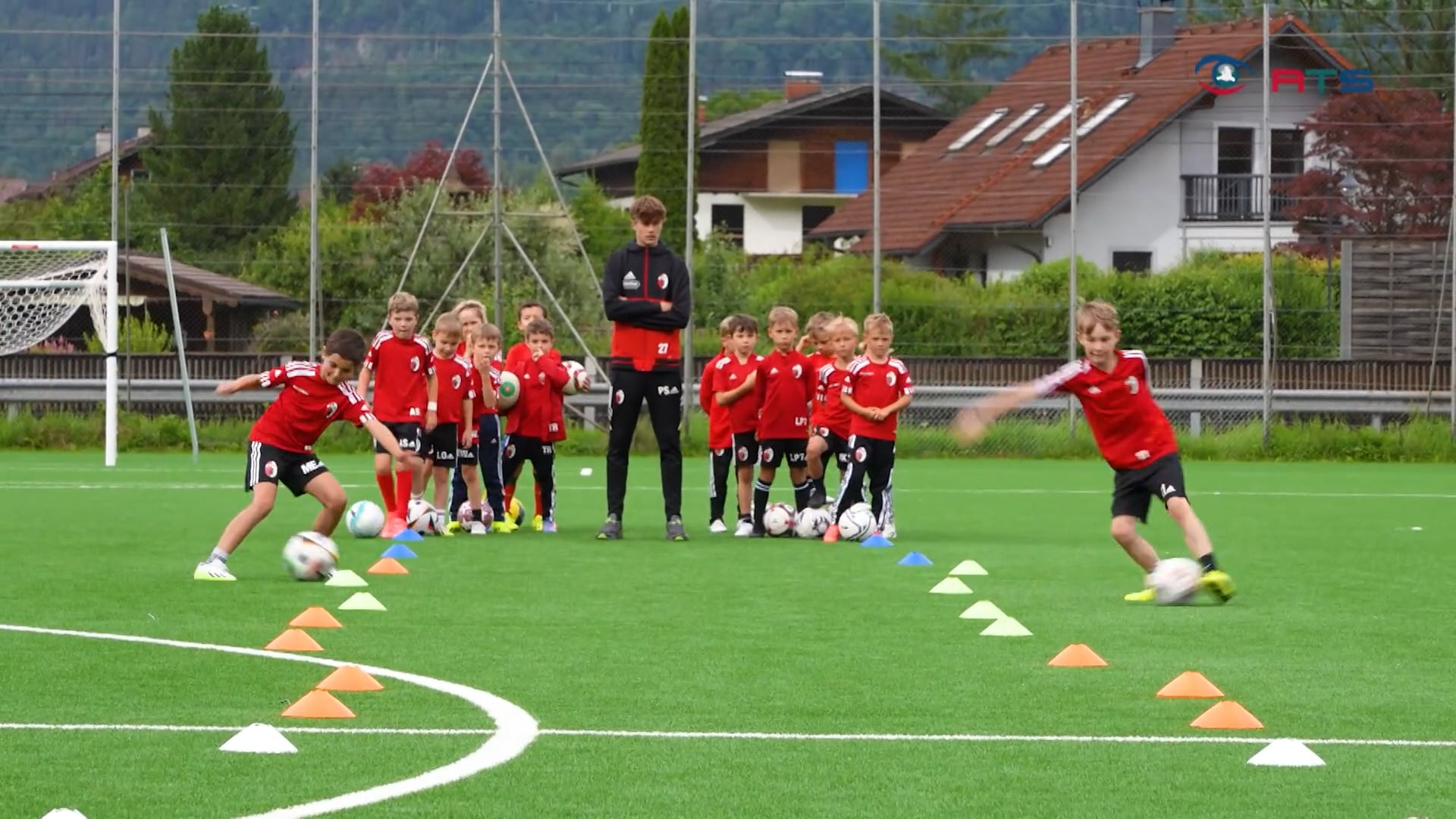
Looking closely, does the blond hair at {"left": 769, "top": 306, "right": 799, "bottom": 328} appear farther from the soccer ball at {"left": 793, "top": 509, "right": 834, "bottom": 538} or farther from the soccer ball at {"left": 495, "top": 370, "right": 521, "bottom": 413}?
the soccer ball at {"left": 495, "top": 370, "right": 521, "bottom": 413}

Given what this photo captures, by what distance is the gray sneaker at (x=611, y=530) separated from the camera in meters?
14.5

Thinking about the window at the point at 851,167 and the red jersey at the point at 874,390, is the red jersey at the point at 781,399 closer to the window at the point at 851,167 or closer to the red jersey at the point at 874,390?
the red jersey at the point at 874,390

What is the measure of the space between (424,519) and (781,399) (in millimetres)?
2627

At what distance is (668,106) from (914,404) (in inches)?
245

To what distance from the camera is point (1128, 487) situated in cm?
1079

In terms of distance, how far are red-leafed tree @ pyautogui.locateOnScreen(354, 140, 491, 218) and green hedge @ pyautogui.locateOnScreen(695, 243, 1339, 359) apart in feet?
16.3

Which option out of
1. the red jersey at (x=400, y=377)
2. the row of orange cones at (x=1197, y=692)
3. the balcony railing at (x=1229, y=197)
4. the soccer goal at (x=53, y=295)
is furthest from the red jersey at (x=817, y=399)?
the balcony railing at (x=1229, y=197)

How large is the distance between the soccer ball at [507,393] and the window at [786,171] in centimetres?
2191

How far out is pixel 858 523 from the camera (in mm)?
14992

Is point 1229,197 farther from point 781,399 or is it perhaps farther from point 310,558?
point 310,558

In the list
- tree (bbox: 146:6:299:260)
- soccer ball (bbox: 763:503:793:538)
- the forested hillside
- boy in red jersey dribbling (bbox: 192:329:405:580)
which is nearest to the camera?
boy in red jersey dribbling (bbox: 192:329:405:580)

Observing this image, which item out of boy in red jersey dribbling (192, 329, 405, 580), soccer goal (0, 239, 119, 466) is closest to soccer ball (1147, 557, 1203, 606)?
boy in red jersey dribbling (192, 329, 405, 580)

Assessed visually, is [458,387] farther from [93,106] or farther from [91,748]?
[93,106]

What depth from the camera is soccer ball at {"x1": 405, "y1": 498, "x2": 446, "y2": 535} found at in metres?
15.1
